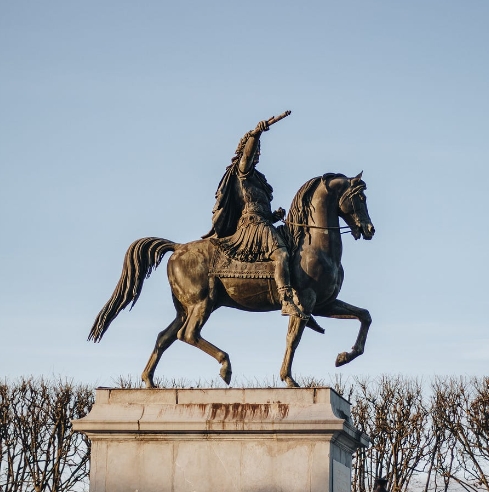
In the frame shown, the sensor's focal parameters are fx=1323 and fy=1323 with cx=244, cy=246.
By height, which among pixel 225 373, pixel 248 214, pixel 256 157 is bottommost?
pixel 225 373

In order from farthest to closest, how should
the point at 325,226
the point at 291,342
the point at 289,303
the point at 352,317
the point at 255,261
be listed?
the point at 352,317
the point at 325,226
the point at 255,261
the point at 291,342
the point at 289,303

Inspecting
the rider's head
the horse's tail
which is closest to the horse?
the horse's tail

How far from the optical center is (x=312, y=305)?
61.6 ft

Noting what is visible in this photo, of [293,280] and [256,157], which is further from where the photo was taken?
[256,157]

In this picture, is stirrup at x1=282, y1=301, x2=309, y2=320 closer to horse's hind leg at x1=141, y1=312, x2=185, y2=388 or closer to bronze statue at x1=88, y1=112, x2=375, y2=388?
bronze statue at x1=88, y1=112, x2=375, y2=388

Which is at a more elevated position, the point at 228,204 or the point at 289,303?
the point at 228,204

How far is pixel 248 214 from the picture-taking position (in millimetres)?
19359

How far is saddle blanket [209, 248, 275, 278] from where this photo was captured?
744 inches

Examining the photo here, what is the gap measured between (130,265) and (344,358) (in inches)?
136

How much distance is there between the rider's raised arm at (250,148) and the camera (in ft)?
62.7

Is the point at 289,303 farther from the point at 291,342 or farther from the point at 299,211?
the point at 299,211

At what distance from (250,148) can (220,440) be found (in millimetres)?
4302

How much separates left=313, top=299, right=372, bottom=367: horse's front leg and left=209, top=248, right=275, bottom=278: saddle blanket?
1081 millimetres

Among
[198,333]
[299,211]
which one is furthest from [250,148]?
[198,333]
